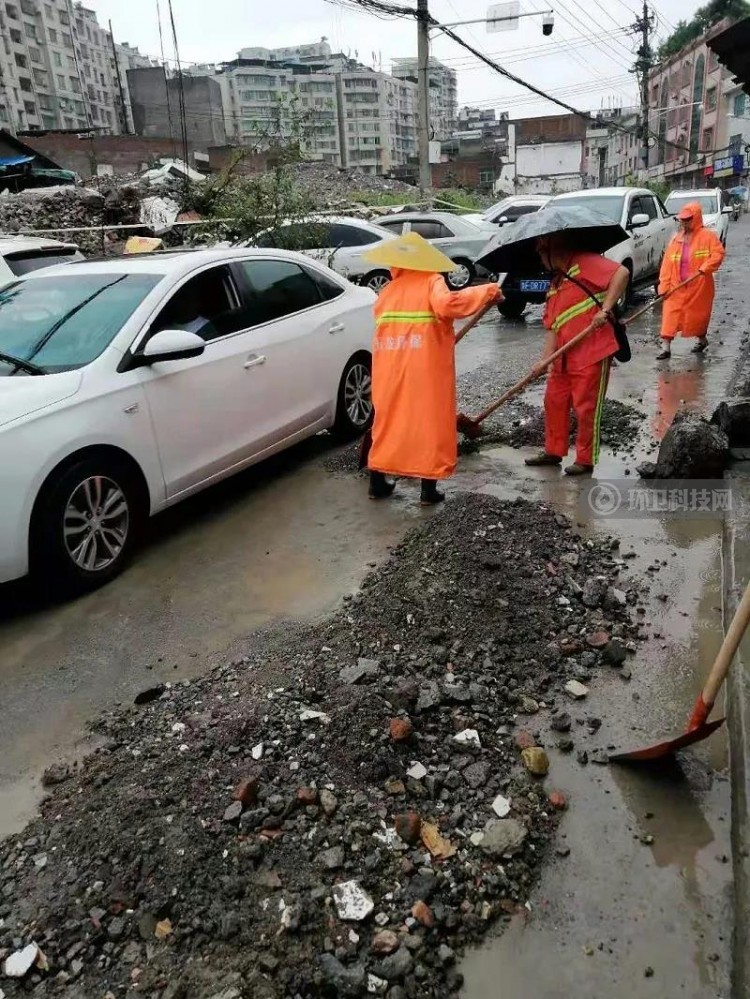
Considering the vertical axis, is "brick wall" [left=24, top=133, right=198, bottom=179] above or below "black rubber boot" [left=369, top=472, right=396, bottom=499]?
above

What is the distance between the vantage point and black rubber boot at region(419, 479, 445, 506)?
495 centimetres

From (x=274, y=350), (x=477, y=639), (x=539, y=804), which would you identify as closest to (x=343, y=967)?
(x=539, y=804)

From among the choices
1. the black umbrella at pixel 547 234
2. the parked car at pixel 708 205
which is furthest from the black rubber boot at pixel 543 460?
the parked car at pixel 708 205

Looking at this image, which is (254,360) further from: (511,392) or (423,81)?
(423,81)

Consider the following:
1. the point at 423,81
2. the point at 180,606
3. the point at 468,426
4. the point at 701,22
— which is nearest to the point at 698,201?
the point at 423,81

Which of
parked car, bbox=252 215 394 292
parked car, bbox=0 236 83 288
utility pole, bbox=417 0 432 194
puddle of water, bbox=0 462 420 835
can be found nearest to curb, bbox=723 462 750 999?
puddle of water, bbox=0 462 420 835

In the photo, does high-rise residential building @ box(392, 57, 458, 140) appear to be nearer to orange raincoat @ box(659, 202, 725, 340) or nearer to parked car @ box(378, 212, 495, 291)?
parked car @ box(378, 212, 495, 291)

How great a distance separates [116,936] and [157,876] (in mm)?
175

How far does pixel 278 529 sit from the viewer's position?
4770 mm

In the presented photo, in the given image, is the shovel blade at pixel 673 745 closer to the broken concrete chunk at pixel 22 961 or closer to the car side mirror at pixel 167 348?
the broken concrete chunk at pixel 22 961

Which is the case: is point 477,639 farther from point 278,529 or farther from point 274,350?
point 274,350

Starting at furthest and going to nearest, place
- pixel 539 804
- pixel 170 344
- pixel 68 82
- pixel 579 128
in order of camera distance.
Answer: pixel 68 82, pixel 579 128, pixel 170 344, pixel 539 804

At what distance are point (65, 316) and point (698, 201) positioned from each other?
1792cm

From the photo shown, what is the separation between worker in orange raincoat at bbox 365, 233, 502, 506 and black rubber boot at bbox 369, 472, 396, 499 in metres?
0.23
